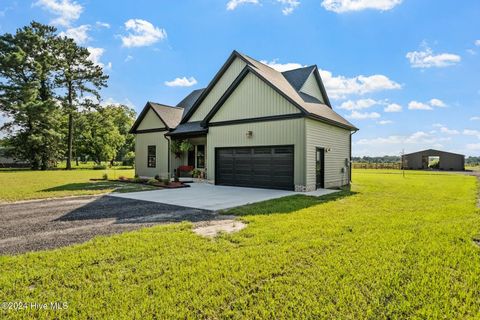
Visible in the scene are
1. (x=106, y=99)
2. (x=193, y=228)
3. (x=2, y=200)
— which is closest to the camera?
(x=193, y=228)

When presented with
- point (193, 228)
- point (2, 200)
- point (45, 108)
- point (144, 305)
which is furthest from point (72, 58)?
point (144, 305)

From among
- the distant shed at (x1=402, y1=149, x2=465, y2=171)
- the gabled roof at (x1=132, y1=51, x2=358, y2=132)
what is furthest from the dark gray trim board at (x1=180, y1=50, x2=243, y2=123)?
the distant shed at (x1=402, y1=149, x2=465, y2=171)

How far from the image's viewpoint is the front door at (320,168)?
12.1m

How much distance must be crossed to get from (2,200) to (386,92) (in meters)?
26.1

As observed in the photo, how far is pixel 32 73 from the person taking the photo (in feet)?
91.2

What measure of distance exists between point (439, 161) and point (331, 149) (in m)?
35.4

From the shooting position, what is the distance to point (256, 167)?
1252 centimetres

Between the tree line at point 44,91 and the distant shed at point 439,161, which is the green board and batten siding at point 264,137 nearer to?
the tree line at point 44,91

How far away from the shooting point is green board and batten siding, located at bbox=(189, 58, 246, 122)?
14953 millimetres

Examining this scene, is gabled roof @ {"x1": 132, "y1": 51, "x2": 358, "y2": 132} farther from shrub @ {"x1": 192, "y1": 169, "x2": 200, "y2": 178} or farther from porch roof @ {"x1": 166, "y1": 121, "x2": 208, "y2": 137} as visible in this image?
shrub @ {"x1": 192, "y1": 169, "x2": 200, "y2": 178}

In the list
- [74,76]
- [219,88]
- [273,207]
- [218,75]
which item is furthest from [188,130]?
[74,76]

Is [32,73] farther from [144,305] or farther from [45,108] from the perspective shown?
[144,305]

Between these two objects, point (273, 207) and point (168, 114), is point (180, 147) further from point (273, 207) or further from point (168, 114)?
point (273, 207)

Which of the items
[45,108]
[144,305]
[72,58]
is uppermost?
[72,58]
